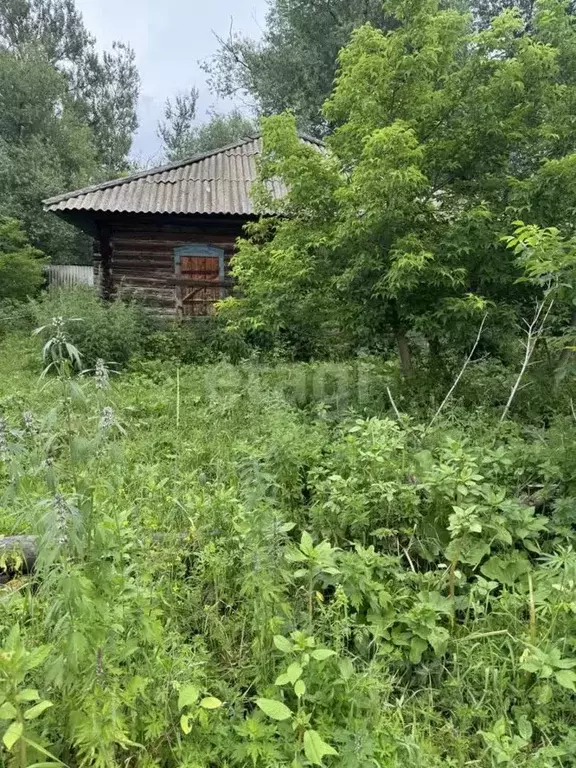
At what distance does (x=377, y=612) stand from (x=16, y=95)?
2604 centimetres

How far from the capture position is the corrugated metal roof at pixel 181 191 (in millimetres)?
10219

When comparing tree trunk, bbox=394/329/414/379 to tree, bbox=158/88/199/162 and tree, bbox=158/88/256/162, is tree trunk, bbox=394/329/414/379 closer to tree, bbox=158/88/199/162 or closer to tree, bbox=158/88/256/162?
tree, bbox=158/88/256/162

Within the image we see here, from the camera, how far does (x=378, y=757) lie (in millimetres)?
1650

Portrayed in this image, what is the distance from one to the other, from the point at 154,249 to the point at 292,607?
1024cm

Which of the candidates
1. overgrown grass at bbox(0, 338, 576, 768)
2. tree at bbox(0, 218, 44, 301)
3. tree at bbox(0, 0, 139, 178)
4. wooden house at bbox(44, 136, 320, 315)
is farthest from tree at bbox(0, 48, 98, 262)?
overgrown grass at bbox(0, 338, 576, 768)

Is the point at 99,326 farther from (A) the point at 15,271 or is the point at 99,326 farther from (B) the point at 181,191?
(A) the point at 15,271

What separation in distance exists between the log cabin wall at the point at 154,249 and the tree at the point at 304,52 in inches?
369

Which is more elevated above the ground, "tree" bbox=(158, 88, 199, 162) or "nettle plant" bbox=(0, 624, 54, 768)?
"tree" bbox=(158, 88, 199, 162)

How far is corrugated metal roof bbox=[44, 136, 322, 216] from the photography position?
10219 mm

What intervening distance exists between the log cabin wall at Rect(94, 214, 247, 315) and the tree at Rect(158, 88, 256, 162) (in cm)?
1264

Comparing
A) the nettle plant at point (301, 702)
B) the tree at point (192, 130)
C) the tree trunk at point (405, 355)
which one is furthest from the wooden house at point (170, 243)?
the tree at point (192, 130)

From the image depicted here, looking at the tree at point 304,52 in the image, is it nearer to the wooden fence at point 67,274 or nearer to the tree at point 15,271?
the wooden fence at point 67,274

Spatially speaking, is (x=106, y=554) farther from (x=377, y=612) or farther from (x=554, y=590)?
(x=554, y=590)

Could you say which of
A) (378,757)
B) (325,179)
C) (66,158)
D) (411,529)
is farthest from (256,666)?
(66,158)
